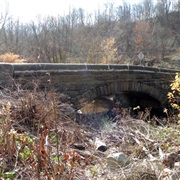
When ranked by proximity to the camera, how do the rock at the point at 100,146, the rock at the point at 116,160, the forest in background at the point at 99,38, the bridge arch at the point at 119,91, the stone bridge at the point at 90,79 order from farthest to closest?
the forest in background at the point at 99,38 → the bridge arch at the point at 119,91 → the stone bridge at the point at 90,79 → the rock at the point at 100,146 → the rock at the point at 116,160

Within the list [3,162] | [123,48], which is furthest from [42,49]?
[123,48]

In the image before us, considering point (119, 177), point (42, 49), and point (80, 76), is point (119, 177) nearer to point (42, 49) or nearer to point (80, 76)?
point (80, 76)

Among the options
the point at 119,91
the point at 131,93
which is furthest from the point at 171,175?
the point at 131,93

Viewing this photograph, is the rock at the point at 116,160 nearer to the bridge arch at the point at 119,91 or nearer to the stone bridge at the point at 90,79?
the stone bridge at the point at 90,79

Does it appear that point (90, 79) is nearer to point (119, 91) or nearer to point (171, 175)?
point (119, 91)

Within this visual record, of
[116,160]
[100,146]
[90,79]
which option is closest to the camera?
[116,160]

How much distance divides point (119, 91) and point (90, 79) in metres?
1.31

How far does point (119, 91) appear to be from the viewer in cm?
817

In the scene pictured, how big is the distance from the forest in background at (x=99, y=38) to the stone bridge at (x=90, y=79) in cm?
398

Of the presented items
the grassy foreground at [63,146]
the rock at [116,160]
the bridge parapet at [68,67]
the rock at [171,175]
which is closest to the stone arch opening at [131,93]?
the bridge parapet at [68,67]

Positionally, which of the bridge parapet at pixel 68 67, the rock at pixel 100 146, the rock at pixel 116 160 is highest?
the bridge parapet at pixel 68 67

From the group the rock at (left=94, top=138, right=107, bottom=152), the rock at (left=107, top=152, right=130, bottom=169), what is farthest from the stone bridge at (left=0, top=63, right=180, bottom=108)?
the rock at (left=107, top=152, right=130, bottom=169)

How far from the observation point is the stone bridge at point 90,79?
586 centimetres

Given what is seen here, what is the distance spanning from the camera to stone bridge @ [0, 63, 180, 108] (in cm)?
586
